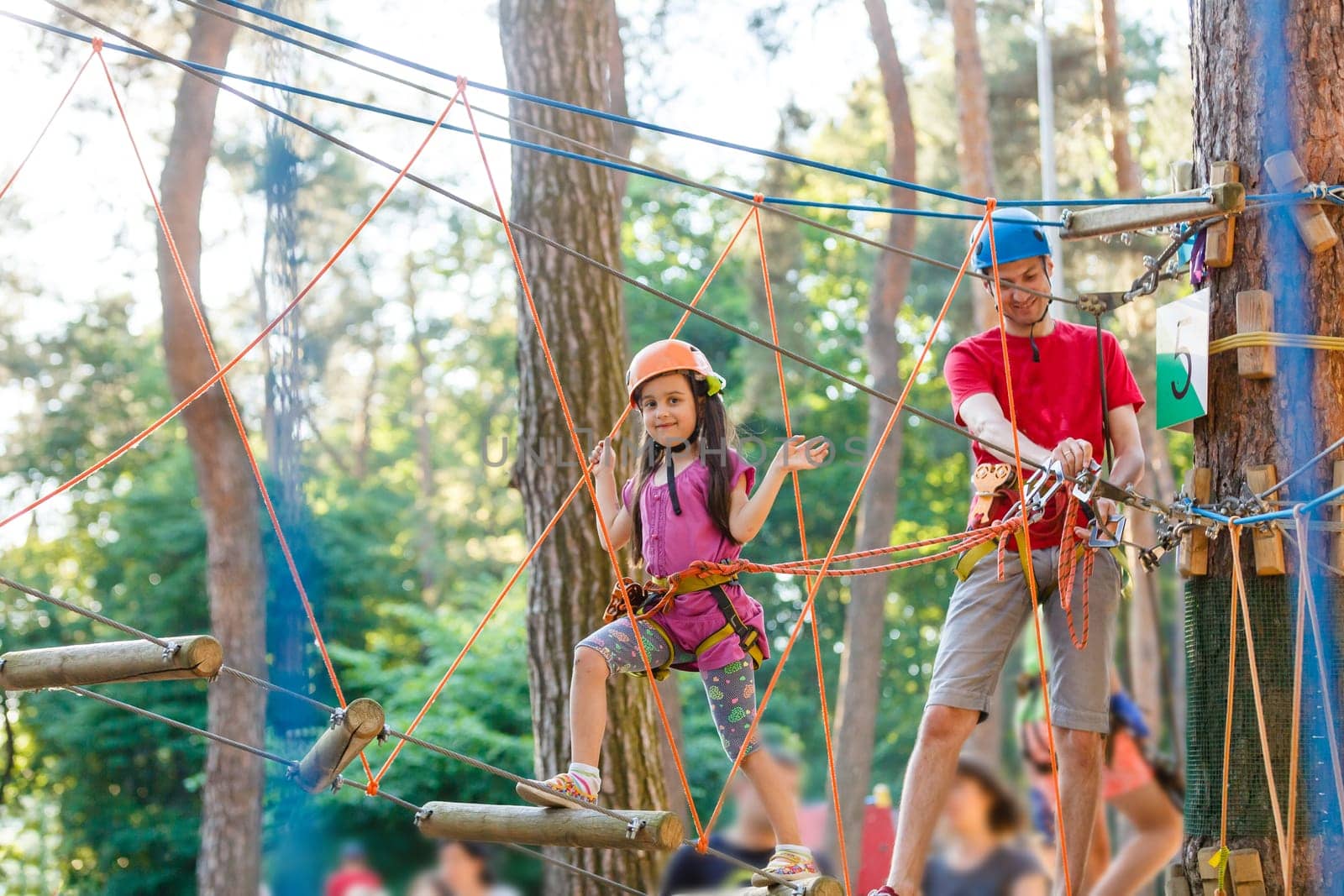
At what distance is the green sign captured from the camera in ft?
10.0

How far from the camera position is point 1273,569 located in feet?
9.59

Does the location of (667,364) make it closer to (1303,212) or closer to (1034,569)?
(1034,569)

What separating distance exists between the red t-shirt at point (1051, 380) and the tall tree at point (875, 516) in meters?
6.16

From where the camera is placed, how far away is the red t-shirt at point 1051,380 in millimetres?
3125

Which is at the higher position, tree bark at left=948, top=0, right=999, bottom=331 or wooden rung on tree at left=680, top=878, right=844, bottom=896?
tree bark at left=948, top=0, right=999, bottom=331

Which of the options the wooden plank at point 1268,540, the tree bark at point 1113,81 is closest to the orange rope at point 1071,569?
the wooden plank at point 1268,540

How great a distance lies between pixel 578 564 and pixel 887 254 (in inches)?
211

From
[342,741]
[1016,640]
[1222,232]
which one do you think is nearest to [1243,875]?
[1016,640]

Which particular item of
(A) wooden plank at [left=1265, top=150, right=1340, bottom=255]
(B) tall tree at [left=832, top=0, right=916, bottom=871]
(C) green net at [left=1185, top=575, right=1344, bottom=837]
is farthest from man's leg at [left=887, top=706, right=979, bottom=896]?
(B) tall tree at [left=832, top=0, right=916, bottom=871]

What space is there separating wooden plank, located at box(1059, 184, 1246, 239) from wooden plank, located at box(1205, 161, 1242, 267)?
3cm

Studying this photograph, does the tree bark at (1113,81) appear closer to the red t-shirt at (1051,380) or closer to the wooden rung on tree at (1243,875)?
the red t-shirt at (1051,380)

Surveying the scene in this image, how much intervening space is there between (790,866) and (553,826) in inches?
21.5

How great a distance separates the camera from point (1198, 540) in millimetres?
3047

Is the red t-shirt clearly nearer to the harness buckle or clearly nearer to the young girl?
the harness buckle
